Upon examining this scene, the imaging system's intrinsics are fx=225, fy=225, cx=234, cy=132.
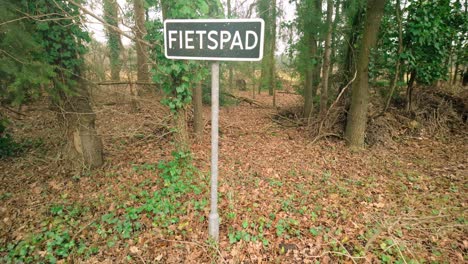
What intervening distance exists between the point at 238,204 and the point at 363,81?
13.9 ft

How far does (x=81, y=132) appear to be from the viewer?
4.54 meters

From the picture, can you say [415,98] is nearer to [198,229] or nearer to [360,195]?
[360,195]

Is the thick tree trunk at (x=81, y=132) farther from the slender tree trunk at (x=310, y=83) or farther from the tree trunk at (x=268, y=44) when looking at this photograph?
the tree trunk at (x=268, y=44)

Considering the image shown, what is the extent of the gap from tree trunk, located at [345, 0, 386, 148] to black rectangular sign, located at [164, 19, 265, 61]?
14.5ft

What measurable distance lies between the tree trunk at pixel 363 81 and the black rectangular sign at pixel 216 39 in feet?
14.5

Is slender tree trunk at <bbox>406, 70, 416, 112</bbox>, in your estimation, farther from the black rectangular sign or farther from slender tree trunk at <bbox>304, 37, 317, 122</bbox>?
the black rectangular sign

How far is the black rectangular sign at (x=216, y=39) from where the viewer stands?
1.94 metres

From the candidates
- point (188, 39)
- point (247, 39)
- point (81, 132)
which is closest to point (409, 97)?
point (247, 39)

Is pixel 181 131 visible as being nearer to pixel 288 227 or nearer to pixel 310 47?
pixel 288 227

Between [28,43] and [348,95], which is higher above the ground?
[28,43]

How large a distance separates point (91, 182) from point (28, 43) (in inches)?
98.2

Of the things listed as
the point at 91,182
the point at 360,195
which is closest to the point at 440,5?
the point at 360,195

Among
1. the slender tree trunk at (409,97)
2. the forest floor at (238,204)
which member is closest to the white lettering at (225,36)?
the forest floor at (238,204)

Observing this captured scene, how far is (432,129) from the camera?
6.57m
